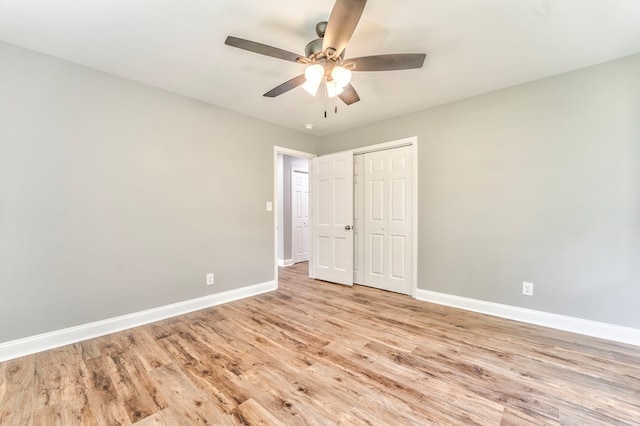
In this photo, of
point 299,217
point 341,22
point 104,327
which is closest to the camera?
point 341,22

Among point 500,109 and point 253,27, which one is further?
point 500,109

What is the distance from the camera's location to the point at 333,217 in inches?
169

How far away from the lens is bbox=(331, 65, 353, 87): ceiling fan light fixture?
1817mm

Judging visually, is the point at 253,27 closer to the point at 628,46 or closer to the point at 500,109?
the point at 500,109

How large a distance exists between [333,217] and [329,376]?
2.67 metres

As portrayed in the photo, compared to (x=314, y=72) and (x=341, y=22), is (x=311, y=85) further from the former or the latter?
(x=341, y=22)

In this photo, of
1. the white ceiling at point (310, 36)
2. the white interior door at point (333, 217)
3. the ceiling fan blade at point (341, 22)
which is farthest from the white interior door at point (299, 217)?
the ceiling fan blade at point (341, 22)

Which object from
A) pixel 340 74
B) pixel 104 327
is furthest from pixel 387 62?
pixel 104 327

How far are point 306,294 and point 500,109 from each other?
3.25 metres

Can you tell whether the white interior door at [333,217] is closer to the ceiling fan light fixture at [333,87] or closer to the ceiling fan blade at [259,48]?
the ceiling fan light fixture at [333,87]

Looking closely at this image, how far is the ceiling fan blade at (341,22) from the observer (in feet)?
4.40

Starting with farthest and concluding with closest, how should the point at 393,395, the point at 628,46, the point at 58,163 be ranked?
the point at 58,163, the point at 628,46, the point at 393,395

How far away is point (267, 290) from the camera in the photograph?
381 centimetres

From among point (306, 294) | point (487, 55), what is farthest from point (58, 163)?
point (487, 55)
